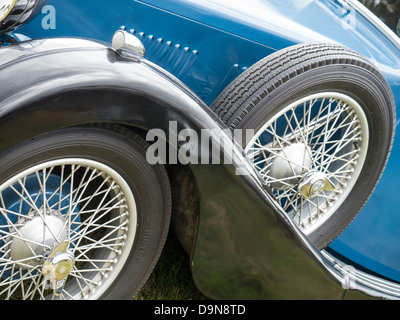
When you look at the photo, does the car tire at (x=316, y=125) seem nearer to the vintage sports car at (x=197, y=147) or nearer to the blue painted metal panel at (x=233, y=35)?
the vintage sports car at (x=197, y=147)

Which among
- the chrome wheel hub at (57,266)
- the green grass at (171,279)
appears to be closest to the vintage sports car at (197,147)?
the chrome wheel hub at (57,266)

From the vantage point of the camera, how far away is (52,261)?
1428mm

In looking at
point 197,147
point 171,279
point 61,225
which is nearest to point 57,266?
point 61,225

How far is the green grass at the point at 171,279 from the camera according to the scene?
2.06m

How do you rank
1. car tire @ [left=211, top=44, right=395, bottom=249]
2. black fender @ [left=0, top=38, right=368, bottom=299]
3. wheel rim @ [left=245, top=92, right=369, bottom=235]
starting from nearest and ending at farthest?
1. black fender @ [left=0, top=38, right=368, bottom=299]
2. car tire @ [left=211, top=44, right=395, bottom=249]
3. wheel rim @ [left=245, top=92, right=369, bottom=235]

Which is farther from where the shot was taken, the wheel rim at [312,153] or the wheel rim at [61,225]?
the wheel rim at [312,153]

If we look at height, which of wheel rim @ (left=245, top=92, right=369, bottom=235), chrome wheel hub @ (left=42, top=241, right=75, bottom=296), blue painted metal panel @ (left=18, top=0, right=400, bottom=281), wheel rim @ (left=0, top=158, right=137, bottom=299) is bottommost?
chrome wheel hub @ (left=42, top=241, right=75, bottom=296)

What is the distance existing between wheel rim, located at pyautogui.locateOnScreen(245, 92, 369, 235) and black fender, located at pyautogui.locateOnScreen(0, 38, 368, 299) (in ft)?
0.77

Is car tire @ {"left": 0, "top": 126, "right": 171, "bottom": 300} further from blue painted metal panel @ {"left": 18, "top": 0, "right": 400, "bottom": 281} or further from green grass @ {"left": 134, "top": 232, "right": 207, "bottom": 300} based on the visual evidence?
blue painted metal panel @ {"left": 18, "top": 0, "right": 400, "bottom": 281}

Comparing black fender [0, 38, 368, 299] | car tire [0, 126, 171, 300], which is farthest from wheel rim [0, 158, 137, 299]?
black fender [0, 38, 368, 299]

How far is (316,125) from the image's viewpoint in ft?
6.52

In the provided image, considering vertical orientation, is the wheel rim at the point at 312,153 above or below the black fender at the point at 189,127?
above

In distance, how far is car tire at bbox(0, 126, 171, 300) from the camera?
4.39 ft
